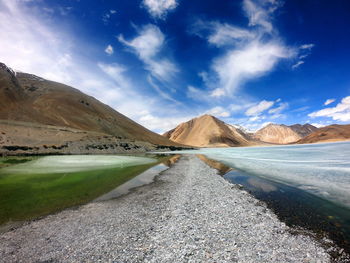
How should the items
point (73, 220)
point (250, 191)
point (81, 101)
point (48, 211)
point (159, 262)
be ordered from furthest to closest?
point (81, 101)
point (250, 191)
point (48, 211)
point (73, 220)
point (159, 262)

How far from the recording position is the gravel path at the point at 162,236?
683 centimetres

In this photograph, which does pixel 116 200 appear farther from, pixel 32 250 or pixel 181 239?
pixel 181 239

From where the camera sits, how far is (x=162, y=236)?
8.26m

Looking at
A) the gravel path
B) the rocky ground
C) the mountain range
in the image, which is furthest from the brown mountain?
the gravel path

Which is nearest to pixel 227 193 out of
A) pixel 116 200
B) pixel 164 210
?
pixel 164 210

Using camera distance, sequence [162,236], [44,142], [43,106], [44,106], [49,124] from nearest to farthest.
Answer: [162,236]
[44,142]
[49,124]
[43,106]
[44,106]

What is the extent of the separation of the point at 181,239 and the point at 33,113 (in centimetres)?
12108

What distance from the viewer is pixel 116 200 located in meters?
14.3

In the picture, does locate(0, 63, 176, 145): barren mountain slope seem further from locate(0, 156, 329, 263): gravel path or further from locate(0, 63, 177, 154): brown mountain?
locate(0, 156, 329, 263): gravel path

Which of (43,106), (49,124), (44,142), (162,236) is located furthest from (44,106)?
(162,236)

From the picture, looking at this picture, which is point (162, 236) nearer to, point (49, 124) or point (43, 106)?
point (49, 124)

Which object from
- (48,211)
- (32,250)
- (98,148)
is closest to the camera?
(32,250)

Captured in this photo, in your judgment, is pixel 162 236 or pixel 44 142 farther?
pixel 44 142

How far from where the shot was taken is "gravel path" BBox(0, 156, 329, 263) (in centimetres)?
683
